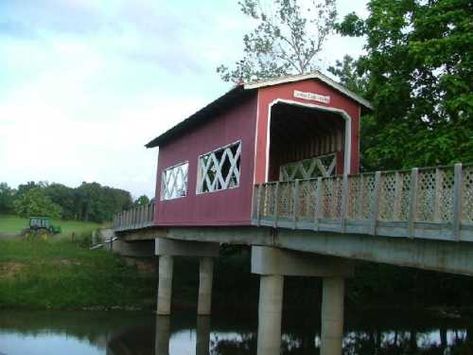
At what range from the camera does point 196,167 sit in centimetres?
2280

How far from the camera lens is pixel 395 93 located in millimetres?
16562

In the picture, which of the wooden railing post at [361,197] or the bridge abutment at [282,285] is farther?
the bridge abutment at [282,285]

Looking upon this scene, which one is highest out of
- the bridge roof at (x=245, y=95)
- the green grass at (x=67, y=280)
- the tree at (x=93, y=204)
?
the tree at (x=93, y=204)

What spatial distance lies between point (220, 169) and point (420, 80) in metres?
6.78

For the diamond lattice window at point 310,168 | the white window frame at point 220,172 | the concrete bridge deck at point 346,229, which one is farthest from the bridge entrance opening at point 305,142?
the concrete bridge deck at point 346,229

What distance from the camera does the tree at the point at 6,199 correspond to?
3932 inches

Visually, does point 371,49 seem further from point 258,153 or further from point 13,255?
point 13,255

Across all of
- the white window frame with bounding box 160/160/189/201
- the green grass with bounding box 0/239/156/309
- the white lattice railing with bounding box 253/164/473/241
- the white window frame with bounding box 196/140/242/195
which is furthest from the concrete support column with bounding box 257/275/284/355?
the green grass with bounding box 0/239/156/309

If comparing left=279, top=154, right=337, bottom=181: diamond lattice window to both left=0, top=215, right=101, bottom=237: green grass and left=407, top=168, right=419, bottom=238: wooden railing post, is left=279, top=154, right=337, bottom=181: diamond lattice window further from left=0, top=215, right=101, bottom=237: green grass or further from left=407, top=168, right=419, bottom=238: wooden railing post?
left=0, top=215, right=101, bottom=237: green grass

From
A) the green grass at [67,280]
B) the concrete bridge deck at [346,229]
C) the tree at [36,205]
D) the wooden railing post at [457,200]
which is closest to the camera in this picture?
the wooden railing post at [457,200]

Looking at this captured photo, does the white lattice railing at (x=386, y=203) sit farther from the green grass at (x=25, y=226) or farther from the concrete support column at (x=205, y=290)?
the green grass at (x=25, y=226)

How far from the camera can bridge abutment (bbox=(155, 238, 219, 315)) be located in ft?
93.8

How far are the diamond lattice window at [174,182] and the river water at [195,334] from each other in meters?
5.38

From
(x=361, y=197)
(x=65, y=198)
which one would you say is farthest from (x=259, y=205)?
(x=65, y=198)
